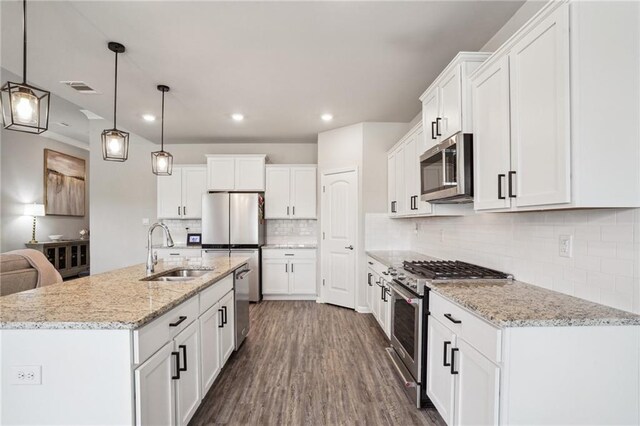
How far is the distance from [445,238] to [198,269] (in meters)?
2.44

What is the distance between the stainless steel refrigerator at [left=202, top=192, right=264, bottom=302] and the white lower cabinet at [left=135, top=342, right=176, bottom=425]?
10.4 feet

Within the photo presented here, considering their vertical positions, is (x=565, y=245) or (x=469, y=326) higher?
(x=565, y=245)

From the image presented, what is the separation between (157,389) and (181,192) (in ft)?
13.9

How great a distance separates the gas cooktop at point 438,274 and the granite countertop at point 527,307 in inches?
5.9

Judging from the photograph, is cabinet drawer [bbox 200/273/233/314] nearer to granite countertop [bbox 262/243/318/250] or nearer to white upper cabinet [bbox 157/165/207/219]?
granite countertop [bbox 262/243/318/250]

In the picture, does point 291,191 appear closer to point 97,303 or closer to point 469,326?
point 97,303

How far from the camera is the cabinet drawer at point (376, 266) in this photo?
3225mm

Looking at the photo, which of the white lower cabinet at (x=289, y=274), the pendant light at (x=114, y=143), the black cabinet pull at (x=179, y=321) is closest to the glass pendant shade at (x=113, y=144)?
the pendant light at (x=114, y=143)

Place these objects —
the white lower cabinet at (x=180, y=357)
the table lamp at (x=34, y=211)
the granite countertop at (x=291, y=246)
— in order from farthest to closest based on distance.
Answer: the table lamp at (x=34, y=211), the granite countertop at (x=291, y=246), the white lower cabinet at (x=180, y=357)

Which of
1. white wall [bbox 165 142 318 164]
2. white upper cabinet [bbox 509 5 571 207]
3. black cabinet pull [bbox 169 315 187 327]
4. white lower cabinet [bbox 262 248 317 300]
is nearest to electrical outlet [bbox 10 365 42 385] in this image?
black cabinet pull [bbox 169 315 187 327]

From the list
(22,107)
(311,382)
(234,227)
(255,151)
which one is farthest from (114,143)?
(255,151)

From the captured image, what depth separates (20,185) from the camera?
5.64 meters

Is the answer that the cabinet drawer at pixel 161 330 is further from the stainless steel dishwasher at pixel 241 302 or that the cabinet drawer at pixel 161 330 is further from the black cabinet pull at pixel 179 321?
the stainless steel dishwasher at pixel 241 302

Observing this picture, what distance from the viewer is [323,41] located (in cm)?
236
